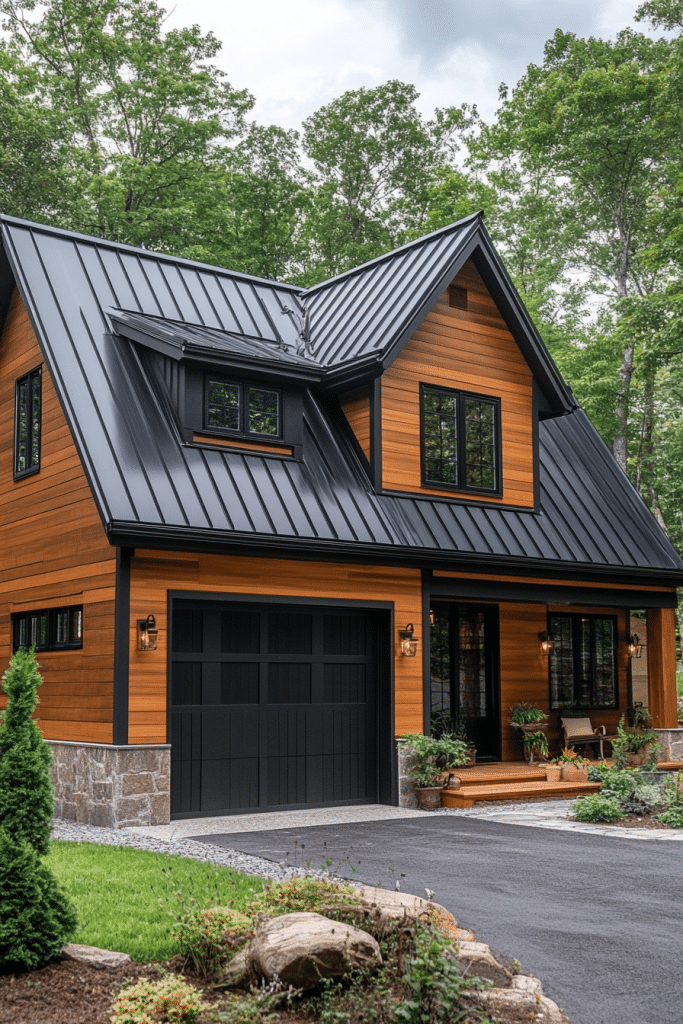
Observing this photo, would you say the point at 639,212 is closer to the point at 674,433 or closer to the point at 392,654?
the point at 674,433

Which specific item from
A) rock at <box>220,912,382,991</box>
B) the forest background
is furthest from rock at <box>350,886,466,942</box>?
the forest background

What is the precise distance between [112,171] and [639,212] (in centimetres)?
1536

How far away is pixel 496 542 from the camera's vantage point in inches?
607

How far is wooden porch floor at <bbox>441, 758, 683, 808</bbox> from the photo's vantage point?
1398 centimetres

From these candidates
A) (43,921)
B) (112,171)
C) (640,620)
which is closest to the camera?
(43,921)

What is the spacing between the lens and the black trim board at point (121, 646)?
11727mm

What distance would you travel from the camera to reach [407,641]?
1429 centimetres

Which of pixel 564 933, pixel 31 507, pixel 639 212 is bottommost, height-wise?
pixel 564 933

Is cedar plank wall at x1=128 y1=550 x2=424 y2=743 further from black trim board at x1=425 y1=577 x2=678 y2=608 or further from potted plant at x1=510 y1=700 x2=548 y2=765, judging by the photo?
potted plant at x1=510 y1=700 x2=548 y2=765

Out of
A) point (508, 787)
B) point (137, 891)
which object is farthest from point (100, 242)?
point (137, 891)

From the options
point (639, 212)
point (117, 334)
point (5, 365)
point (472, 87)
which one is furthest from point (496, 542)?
point (472, 87)

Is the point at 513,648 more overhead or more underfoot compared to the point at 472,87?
more underfoot

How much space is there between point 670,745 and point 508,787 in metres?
4.34

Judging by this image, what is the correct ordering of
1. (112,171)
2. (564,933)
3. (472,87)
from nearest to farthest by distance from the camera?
(564,933), (112,171), (472,87)
